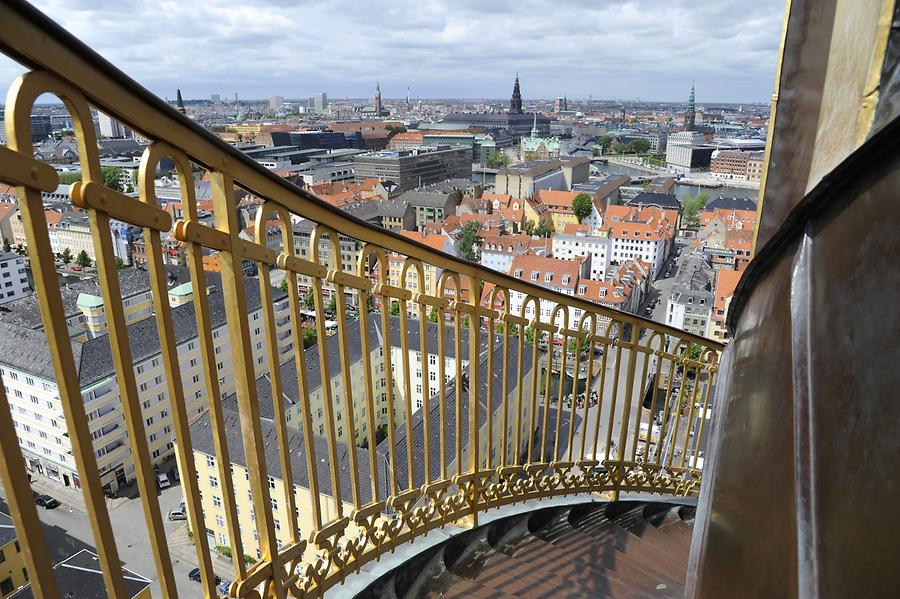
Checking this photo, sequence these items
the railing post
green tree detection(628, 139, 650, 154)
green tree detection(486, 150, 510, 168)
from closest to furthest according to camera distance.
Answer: the railing post → green tree detection(486, 150, 510, 168) → green tree detection(628, 139, 650, 154)

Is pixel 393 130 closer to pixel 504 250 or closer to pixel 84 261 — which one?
pixel 504 250

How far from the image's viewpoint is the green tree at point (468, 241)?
37.8m

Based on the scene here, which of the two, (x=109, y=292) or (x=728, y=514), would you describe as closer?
(x=109, y=292)

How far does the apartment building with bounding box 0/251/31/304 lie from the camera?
85.9ft

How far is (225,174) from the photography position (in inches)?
69.2

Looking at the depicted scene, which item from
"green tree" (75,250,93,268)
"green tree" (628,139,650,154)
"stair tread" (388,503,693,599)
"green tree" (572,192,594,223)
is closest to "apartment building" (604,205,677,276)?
"green tree" (572,192,594,223)

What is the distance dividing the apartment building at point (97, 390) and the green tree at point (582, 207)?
119 feet

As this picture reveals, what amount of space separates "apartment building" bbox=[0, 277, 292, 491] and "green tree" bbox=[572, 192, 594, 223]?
119 ft

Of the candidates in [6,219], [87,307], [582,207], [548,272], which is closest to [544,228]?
[582,207]

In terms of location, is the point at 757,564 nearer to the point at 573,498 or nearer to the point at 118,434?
the point at 573,498

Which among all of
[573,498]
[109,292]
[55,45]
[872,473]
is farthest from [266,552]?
[573,498]

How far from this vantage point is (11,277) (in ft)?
89.1

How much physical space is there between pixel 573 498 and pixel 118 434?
14.4 m

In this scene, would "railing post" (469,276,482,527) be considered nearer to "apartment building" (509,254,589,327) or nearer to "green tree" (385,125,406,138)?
"apartment building" (509,254,589,327)
